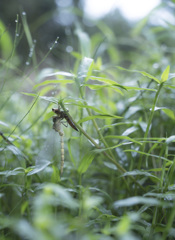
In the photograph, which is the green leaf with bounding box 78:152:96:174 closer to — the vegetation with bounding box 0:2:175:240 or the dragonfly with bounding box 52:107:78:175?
the vegetation with bounding box 0:2:175:240

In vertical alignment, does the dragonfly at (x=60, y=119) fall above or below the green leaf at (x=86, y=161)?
above

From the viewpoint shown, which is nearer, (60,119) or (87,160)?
(87,160)

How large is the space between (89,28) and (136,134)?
2.55 m

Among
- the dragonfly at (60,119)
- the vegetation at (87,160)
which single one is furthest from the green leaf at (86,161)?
the dragonfly at (60,119)

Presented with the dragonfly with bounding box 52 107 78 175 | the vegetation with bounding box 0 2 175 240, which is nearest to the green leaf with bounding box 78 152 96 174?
the vegetation with bounding box 0 2 175 240

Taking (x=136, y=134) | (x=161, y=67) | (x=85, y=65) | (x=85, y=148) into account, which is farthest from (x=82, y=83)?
(x=161, y=67)

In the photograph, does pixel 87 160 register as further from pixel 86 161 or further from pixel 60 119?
pixel 60 119

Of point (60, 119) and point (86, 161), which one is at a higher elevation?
point (60, 119)

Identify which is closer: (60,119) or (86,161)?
(86,161)

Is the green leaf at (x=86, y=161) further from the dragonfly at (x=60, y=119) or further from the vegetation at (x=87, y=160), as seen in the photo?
the dragonfly at (x=60, y=119)

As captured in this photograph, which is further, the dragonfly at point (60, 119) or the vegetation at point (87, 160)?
the dragonfly at point (60, 119)

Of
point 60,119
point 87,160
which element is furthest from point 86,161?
point 60,119

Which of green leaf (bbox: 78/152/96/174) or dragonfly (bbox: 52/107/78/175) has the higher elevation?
dragonfly (bbox: 52/107/78/175)

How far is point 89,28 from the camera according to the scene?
3.01m
